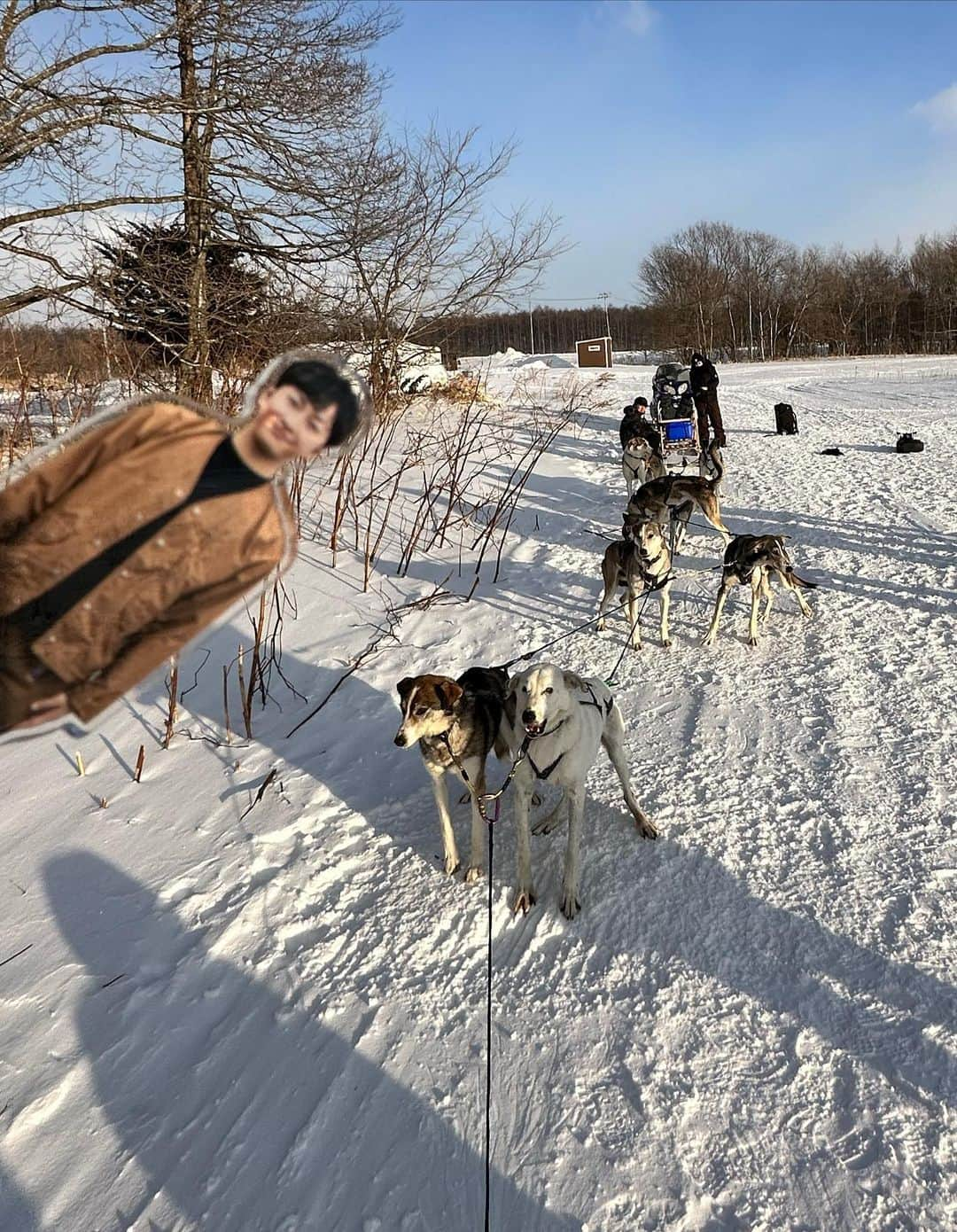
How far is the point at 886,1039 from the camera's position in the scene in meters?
3.11

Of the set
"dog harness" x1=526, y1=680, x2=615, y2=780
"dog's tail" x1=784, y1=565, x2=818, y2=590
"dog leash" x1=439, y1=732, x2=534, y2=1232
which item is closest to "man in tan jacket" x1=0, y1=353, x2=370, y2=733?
"dog leash" x1=439, y1=732, x2=534, y2=1232

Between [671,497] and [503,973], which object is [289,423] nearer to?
[503,973]

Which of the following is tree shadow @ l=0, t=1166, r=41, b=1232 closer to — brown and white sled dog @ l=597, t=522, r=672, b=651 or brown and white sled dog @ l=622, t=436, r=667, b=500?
brown and white sled dog @ l=597, t=522, r=672, b=651

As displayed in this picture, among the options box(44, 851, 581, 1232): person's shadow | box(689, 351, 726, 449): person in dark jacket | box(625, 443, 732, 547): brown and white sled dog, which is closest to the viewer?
box(44, 851, 581, 1232): person's shadow

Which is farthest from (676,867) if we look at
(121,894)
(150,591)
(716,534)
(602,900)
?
(716,534)

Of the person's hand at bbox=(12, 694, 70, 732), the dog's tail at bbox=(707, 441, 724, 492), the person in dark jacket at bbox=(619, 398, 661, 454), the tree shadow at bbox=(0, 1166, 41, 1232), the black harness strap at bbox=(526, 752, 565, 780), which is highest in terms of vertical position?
the person in dark jacket at bbox=(619, 398, 661, 454)

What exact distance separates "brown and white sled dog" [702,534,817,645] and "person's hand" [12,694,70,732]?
20.1 feet

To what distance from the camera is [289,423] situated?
135 cm

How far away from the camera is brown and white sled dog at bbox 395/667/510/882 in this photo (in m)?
4.04

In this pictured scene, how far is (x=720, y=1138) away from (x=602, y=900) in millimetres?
1321

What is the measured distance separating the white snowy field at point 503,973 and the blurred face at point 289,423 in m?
0.76

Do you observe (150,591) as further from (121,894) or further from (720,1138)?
(121,894)

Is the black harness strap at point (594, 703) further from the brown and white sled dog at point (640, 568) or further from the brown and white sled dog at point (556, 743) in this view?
the brown and white sled dog at point (640, 568)

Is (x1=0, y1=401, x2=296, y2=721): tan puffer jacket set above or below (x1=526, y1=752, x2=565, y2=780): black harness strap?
above
